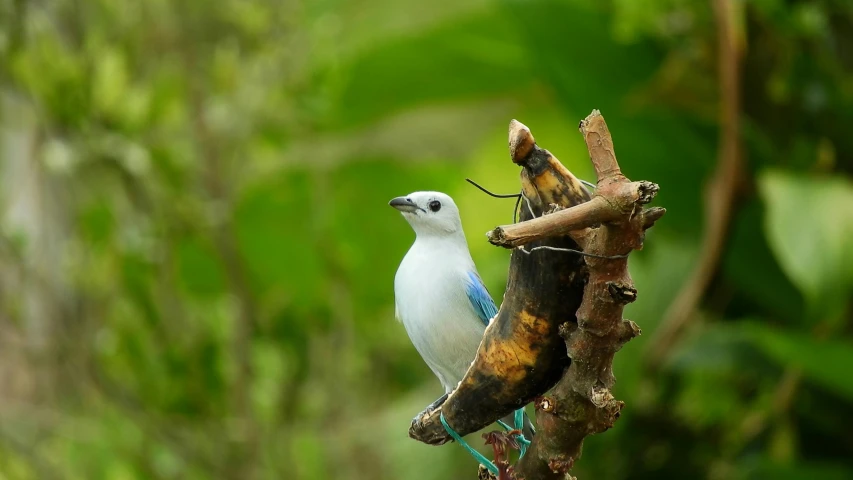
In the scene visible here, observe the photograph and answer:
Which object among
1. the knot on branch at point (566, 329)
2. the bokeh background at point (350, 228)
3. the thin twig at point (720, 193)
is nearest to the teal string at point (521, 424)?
the knot on branch at point (566, 329)

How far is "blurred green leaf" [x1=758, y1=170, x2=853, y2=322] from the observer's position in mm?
1204

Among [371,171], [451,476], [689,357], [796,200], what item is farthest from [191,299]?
[796,200]

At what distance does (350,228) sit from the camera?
1663 mm

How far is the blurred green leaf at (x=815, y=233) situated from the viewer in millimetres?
1204

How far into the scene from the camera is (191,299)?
184 centimetres

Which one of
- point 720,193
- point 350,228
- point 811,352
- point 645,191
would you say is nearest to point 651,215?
point 645,191

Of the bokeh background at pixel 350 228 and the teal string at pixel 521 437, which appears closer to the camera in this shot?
the teal string at pixel 521 437

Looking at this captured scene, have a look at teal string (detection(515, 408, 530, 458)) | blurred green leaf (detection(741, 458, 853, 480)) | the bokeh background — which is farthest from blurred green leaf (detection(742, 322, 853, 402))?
teal string (detection(515, 408, 530, 458))

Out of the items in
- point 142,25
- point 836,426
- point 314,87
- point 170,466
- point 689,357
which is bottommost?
point 836,426

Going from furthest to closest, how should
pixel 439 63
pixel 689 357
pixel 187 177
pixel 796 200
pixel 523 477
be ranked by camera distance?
1. pixel 439 63
2. pixel 187 177
3. pixel 689 357
4. pixel 796 200
5. pixel 523 477

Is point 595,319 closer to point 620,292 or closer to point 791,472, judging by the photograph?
point 620,292

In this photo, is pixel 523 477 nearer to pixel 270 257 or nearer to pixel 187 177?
pixel 187 177

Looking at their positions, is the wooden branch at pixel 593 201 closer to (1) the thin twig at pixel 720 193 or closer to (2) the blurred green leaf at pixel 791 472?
(1) the thin twig at pixel 720 193

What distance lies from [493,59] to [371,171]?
32 centimetres
